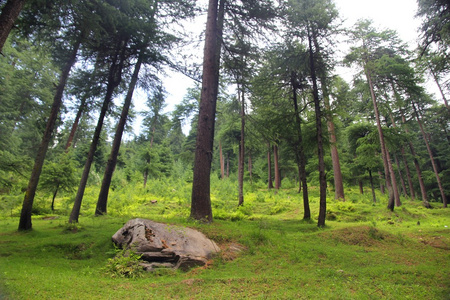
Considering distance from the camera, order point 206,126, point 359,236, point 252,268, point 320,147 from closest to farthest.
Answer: point 252,268 → point 359,236 → point 206,126 → point 320,147

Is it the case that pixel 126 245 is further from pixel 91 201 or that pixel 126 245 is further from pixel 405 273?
pixel 91 201

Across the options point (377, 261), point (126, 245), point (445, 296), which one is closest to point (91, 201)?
point (126, 245)

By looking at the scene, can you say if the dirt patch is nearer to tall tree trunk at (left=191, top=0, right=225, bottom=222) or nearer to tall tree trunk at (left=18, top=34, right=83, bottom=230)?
tall tree trunk at (left=191, top=0, right=225, bottom=222)

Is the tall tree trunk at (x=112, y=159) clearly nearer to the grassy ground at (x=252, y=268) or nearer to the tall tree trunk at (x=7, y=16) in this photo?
the grassy ground at (x=252, y=268)

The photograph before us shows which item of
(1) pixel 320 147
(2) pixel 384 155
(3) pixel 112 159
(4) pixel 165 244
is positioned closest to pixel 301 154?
(1) pixel 320 147

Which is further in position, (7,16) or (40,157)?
(40,157)

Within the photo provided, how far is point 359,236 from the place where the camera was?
6.59 meters

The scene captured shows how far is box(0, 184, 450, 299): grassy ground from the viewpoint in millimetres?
3350

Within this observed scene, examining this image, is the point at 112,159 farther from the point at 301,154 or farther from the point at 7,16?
the point at 301,154

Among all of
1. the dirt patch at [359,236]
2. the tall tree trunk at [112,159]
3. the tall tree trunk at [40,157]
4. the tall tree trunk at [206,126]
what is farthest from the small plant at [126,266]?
the tall tree trunk at [112,159]

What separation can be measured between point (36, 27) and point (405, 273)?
11.6 m

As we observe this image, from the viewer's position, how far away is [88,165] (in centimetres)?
828

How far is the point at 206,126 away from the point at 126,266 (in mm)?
4428

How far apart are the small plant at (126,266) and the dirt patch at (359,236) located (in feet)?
17.5
